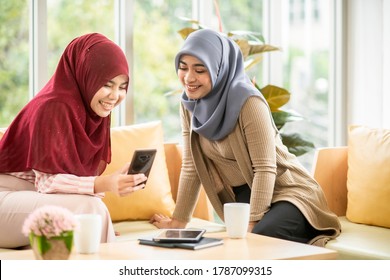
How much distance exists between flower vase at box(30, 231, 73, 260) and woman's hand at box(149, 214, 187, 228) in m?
1.21

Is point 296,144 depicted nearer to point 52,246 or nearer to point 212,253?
point 212,253

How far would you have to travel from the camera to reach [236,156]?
278cm

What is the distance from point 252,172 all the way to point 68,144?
2.52 feet

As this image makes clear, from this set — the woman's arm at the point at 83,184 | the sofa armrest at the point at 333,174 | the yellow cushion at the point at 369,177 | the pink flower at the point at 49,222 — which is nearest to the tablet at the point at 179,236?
the woman's arm at the point at 83,184

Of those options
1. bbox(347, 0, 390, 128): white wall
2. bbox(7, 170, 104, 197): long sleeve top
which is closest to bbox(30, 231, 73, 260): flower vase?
bbox(7, 170, 104, 197): long sleeve top

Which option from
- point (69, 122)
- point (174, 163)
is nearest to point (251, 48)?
point (174, 163)

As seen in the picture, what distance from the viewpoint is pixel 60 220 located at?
1.69 m

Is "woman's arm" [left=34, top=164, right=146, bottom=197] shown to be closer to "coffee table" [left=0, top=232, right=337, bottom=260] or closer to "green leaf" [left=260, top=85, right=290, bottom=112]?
"coffee table" [left=0, top=232, right=337, bottom=260]

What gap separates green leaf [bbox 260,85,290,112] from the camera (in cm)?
370

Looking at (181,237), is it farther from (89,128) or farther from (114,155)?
(114,155)

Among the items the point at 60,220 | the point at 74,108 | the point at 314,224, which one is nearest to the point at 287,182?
the point at 314,224

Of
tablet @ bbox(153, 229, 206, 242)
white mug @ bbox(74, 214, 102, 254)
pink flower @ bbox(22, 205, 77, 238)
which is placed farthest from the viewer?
tablet @ bbox(153, 229, 206, 242)

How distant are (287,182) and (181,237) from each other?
91 cm
